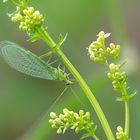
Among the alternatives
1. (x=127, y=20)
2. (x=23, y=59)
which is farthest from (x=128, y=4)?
(x=23, y=59)

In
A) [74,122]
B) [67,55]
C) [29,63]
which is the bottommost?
[67,55]

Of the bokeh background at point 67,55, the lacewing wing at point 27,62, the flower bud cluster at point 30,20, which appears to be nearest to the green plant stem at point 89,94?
the flower bud cluster at point 30,20

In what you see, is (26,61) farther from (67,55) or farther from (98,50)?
(67,55)

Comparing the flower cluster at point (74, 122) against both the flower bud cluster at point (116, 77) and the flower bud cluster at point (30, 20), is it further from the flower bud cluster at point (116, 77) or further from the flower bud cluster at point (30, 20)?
the flower bud cluster at point (30, 20)

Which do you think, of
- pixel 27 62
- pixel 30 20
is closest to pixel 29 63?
pixel 27 62

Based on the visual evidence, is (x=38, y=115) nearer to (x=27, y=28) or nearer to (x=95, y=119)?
(x=95, y=119)

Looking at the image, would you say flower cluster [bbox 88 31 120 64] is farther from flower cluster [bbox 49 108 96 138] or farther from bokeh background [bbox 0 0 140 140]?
bokeh background [bbox 0 0 140 140]
